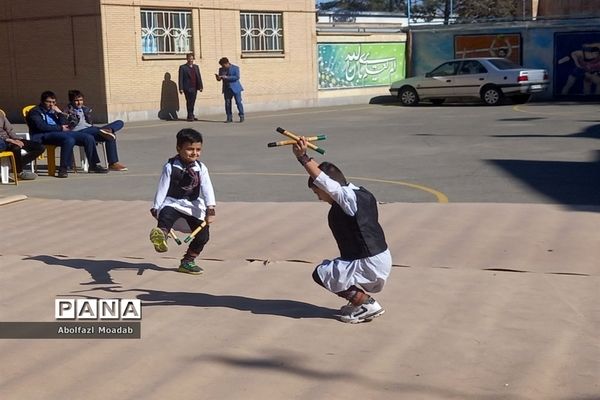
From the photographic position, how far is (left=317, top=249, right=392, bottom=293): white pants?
6680 millimetres

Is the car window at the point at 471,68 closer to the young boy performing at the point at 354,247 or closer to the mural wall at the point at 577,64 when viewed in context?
the mural wall at the point at 577,64

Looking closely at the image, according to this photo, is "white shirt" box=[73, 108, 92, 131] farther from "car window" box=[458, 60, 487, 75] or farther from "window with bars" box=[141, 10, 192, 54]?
"car window" box=[458, 60, 487, 75]

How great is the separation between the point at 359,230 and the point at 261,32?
2536 centimetres

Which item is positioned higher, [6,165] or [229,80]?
[229,80]

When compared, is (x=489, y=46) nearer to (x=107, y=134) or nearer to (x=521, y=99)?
(x=521, y=99)

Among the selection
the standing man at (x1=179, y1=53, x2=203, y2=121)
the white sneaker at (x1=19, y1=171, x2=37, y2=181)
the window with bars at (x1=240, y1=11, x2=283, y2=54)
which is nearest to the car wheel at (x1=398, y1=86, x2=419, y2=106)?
the window with bars at (x1=240, y1=11, x2=283, y2=54)

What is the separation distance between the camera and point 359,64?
115ft

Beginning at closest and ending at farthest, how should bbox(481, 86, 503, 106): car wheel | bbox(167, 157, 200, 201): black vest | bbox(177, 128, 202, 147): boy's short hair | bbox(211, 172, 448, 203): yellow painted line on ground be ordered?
bbox(177, 128, 202, 147): boy's short hair < bbox(167, 157, 200, 201): black vest < bbox(211, 172, 448, 203): yellow painted line on ground < bbox(481, 86, 503, 106): car wheel

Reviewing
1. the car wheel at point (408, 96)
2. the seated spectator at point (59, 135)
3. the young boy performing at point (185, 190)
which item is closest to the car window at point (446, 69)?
the car wheel at point (408, 96)

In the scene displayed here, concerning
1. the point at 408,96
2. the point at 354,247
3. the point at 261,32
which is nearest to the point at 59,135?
the point at 354,247

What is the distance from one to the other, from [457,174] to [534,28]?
2065 centimetres

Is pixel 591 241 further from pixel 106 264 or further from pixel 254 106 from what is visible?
pixel 254 106

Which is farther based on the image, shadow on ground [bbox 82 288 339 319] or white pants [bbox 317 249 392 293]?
shadow on ground [bbox 82 288 339 319]

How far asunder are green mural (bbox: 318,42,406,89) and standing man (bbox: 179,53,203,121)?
6780 mm
